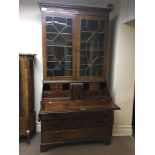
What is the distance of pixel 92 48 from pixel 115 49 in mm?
453

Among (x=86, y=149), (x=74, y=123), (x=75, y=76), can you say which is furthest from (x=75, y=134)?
(x=75, y=76)

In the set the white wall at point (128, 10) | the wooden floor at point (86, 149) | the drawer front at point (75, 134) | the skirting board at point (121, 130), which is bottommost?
the wooden floor at point (86, 149)

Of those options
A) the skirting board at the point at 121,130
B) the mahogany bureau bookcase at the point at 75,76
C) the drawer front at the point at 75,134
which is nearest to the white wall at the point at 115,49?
the skirting board at the point at 121,130

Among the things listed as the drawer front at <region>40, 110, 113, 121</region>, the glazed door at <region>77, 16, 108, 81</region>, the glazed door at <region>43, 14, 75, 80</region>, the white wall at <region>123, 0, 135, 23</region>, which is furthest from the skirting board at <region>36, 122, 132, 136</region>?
the white wall at <region>123, 0, 135, 23</region>

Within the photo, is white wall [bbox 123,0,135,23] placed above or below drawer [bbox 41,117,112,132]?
above

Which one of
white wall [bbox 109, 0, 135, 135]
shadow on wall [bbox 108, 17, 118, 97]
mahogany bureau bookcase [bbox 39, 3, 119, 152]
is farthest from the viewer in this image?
shadow on wall [bbox 108, 17, 118, 97]

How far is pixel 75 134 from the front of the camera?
2539 millimetres

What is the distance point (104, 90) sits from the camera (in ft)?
9.47

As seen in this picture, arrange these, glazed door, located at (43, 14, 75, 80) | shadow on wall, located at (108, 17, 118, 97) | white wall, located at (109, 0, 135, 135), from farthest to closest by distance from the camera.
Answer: shadow on wall, located at (108, 17, 118, 97), white wall, located at (109, 0, 135, 135), glazed door, located at (43, 14, 75, 80)

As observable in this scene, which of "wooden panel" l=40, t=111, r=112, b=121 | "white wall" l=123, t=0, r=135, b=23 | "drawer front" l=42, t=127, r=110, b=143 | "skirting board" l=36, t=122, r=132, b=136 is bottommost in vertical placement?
"skirting board" l=36, t=122, r=132, b=136

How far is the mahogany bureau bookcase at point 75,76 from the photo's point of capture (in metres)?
2.48

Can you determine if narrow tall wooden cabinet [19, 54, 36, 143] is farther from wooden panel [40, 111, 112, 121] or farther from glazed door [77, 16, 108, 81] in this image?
glazed door [77, 16, 108, 81]

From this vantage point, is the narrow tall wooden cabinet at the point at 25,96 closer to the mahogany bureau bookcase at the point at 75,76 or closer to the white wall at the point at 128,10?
the mahogany bureau bookcase at the point at 75,76

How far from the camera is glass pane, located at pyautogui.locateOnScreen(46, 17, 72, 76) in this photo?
8.57ft
